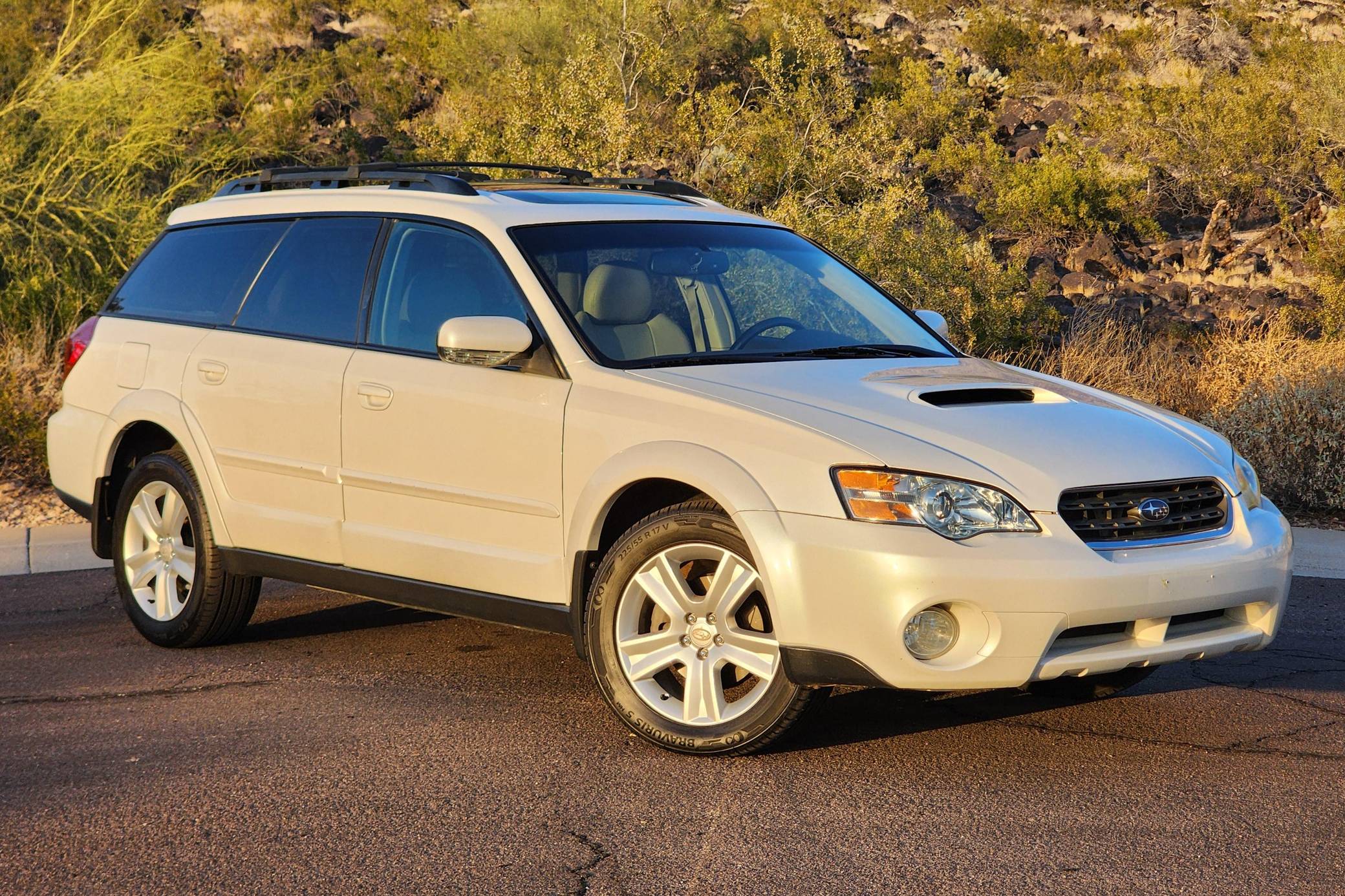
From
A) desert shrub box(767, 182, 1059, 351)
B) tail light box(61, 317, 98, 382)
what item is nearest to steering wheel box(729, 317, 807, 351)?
tail light box(61, 317, 98, 382)

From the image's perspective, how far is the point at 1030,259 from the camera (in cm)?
3600

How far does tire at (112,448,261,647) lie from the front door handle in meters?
1.09

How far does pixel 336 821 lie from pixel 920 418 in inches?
83.6

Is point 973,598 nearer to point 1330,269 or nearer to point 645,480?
point 645,480

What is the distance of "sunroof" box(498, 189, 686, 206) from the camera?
19.6 ft

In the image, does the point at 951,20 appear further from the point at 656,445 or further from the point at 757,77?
the point at 656,445

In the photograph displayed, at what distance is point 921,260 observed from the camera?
15.1 meters

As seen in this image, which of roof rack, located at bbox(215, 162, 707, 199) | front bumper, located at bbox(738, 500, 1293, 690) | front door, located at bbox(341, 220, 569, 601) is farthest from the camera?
roof rack, located at bbox(215, 162, 707, 199)

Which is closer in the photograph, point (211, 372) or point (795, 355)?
point (795, 355)

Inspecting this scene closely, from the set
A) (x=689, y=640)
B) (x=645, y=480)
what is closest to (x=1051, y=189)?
(x=645, y=480)

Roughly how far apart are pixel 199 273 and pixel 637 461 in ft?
9.26

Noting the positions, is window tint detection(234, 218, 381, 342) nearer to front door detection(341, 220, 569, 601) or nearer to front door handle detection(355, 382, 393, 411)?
front door detection(341, 220, 569, 601)

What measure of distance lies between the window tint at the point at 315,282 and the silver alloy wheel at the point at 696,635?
1760 millimetres

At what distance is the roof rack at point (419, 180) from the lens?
20.1 ft
